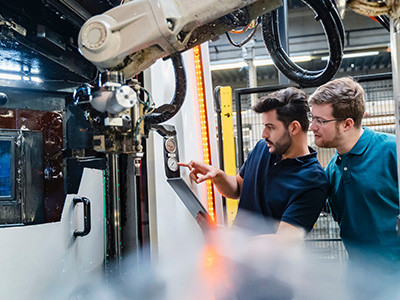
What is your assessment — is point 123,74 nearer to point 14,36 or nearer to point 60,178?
point 14,36

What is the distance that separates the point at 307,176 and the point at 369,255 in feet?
1.58

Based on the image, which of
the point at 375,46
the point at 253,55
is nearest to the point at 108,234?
the point at 253,55

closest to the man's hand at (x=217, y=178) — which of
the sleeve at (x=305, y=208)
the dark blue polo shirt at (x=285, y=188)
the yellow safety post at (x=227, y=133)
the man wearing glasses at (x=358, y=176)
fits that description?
the dark blue polo shirt at (x=285, y=188)

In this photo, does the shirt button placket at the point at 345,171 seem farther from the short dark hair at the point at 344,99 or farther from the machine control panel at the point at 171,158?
the machine control panel at the point at 171,158

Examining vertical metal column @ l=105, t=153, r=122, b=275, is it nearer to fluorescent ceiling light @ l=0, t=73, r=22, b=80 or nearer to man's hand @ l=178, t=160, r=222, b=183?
fluorescent ceiling light @ l=0, t=73, r=22, b=80

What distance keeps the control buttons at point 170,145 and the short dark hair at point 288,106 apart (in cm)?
72

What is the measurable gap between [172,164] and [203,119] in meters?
0.94

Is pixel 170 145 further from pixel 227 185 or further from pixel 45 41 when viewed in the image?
pixel 227 185

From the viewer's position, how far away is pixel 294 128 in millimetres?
2135

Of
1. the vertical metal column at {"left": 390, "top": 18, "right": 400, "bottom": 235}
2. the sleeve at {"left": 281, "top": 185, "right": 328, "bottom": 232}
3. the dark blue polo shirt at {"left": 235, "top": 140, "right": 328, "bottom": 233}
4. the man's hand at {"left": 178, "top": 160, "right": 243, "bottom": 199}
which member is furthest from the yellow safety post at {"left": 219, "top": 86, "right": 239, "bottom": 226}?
the vertical metal column at {"left": 390, "top": 18, "right": 400, "bottom": 235}

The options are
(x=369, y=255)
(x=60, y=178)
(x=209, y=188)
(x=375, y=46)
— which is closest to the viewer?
(x=60, y=178)

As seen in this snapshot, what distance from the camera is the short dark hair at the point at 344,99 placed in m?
1.97

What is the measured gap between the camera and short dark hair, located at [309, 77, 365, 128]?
1.97m

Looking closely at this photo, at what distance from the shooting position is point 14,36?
129 cm
